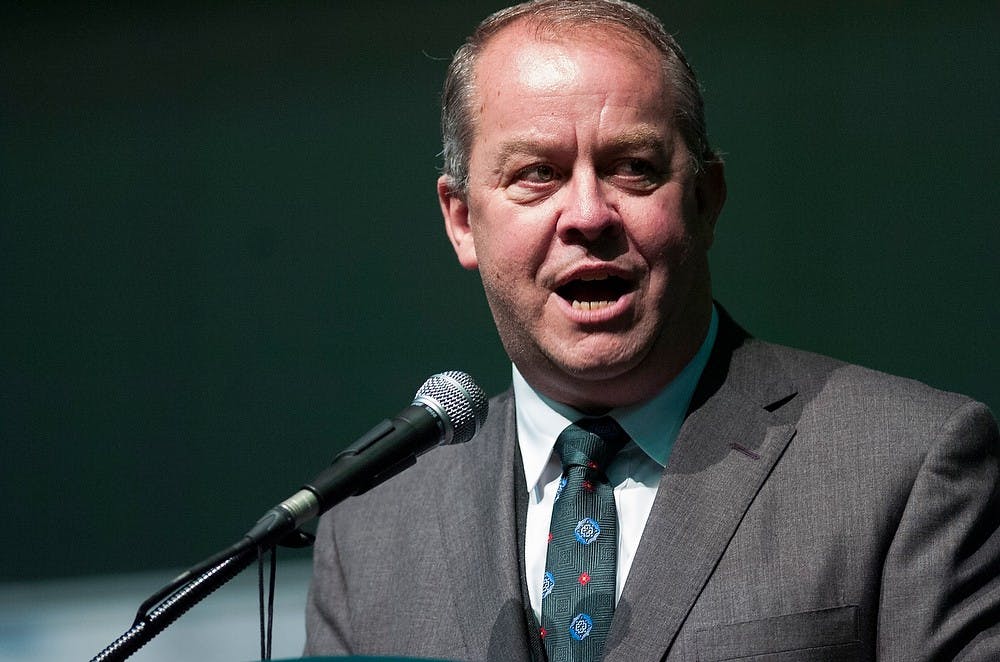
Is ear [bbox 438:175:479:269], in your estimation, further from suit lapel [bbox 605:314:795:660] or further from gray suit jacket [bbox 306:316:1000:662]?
suit lapel [bbox 605:314:795:660]

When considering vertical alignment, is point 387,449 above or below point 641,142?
below

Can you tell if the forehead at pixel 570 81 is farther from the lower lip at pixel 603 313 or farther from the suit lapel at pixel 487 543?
the suit lapel at pixel 487 543

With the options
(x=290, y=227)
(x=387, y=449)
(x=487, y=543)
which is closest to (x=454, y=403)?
(x=387, y=449)

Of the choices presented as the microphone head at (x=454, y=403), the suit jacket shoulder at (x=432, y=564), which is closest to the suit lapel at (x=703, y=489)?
the suit jacket shoulder at (x=432, y=564)

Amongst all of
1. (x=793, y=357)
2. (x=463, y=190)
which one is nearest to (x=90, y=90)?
(x=463, y=190)

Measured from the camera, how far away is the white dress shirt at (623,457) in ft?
6.53

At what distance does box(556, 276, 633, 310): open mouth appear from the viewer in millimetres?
1967

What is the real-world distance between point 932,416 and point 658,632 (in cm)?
56

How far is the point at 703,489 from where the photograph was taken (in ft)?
6.29

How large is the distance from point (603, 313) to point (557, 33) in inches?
19.2

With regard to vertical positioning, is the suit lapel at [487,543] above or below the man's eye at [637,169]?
below

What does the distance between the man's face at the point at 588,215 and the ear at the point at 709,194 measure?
6 cm

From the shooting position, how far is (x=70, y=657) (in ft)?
10.7

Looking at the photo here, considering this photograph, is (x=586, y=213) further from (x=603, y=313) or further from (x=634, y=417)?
(x=634, y=417)
